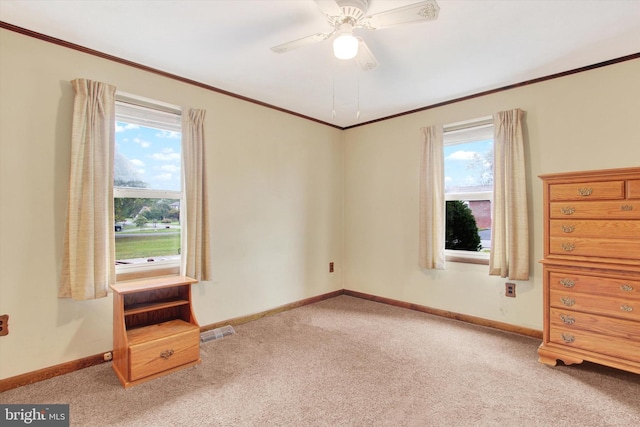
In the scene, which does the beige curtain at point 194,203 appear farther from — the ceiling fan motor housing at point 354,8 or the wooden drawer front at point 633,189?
the wooden drawer front at point 633,189

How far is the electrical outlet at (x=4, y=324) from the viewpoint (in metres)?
2.03

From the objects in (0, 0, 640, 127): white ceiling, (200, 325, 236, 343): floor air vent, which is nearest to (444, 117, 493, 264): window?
(0, 0, 640, 127): white ceiling

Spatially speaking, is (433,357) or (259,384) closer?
(259,384)

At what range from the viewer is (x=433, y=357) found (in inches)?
98.5

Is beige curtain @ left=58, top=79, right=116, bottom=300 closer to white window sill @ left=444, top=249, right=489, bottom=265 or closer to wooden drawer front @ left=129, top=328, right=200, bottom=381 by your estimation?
wooden drawer front @ left=129, top=328, right=200, bottom=381

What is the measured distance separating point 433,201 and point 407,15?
2.12 meters

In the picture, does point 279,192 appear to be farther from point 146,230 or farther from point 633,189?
A: point 633,189

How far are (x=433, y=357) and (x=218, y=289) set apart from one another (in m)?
2.00

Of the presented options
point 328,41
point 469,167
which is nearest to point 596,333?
point 469,167

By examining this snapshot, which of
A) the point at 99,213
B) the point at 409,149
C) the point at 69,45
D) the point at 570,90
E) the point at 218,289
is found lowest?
the point at 218,289

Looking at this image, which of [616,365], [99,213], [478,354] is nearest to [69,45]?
[99,213]

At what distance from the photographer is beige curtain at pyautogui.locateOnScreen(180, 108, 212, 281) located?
2.79 m

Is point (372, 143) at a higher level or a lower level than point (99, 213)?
higher

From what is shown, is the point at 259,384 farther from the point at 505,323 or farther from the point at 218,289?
the point at 505,323
